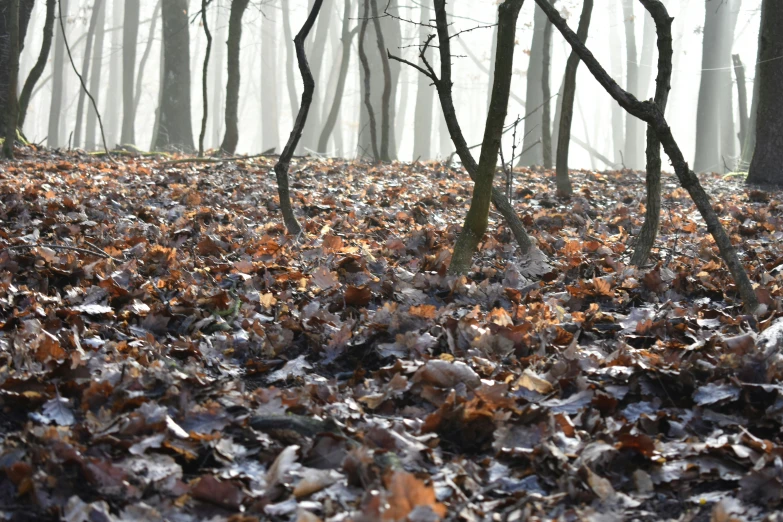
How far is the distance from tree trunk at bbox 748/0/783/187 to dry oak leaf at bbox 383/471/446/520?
30.1 feet

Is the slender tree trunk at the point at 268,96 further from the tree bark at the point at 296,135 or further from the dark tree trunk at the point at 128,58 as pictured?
the tree bark at the point at 296,135

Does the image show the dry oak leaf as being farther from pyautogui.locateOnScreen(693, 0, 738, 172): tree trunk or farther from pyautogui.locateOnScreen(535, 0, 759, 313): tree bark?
pyautogui.locateOnScreen(693, 0, 738, 172): tree trunk

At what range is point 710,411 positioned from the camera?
2.23m

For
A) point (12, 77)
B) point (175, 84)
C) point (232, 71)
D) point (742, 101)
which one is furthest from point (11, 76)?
point (742, 101)

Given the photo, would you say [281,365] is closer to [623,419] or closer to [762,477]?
[623,419]

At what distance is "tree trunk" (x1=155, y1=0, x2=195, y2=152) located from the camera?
1722cm

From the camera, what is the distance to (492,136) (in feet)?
12.4

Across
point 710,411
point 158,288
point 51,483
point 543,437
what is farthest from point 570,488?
point 158,288

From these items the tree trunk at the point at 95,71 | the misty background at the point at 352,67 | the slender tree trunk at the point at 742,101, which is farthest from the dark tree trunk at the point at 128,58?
the slender tree trunk at the point at 742,101

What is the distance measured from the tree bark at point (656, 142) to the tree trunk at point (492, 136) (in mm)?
938

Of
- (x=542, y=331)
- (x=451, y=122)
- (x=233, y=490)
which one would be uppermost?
(x=451, y=122)

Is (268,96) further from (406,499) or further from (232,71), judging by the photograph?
(406,499)

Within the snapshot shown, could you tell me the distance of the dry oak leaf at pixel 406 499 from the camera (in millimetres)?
1554

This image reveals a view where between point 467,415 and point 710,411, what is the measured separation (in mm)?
791
